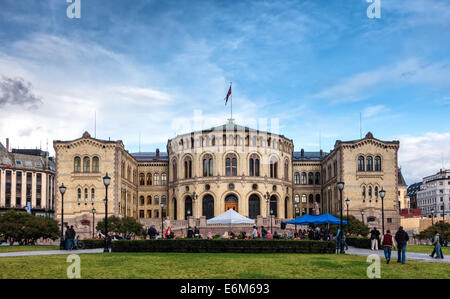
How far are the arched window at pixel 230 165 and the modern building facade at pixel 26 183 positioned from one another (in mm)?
40785

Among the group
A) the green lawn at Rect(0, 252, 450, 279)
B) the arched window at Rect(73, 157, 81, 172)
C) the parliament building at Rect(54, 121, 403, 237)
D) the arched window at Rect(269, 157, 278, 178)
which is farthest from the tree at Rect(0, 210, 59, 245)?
the arched window at Rect(269, 157, 278, 178)

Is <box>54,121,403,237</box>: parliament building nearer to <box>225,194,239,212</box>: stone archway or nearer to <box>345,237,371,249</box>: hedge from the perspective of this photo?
<box>225,194,239,212</box>: stone archway

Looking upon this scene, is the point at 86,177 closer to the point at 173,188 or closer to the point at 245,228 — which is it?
the point at 173,188

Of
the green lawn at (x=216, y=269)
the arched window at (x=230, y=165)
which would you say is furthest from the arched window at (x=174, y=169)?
the green lawn at (x=216, y=269)

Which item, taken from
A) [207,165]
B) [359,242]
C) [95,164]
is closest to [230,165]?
[207,165]

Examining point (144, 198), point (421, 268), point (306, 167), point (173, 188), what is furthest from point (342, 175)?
point (421, 268)

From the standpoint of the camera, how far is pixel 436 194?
139750 millimetres

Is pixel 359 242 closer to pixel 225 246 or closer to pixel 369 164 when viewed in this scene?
pixel 225 246

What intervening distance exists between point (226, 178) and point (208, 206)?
5176mm

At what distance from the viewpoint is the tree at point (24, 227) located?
4381 cm

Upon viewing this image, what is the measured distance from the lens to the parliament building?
6825cm

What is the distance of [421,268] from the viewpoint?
22031 mm

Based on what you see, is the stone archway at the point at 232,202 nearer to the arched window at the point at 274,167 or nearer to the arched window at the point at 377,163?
the arched window at the point at 274,167
